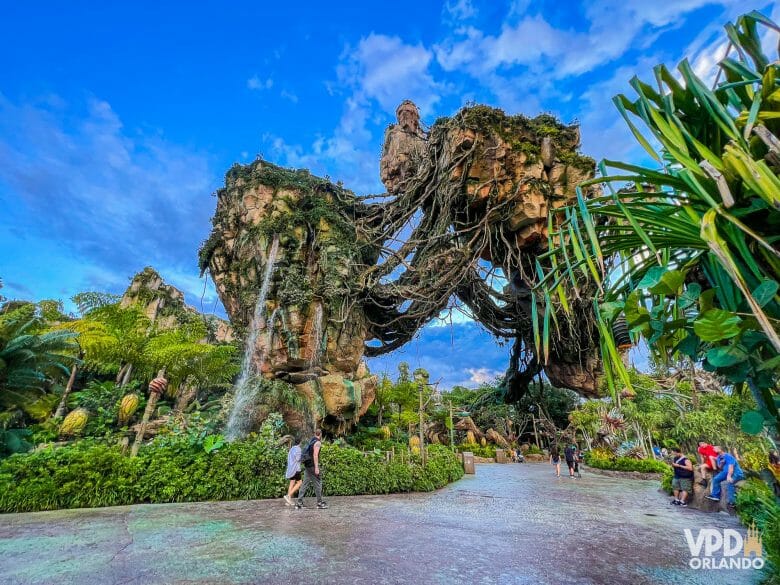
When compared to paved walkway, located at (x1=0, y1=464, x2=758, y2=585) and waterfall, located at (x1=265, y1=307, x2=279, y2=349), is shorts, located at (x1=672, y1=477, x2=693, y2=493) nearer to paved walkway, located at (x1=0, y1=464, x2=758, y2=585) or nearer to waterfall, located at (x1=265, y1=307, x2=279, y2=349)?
paved walkway, located at (x1=0, y1=464, x2=758, y2=585)

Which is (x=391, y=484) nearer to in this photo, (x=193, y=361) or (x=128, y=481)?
(x=128, y=481)

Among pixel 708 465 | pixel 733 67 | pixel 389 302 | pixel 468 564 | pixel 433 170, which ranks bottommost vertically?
pixel 468 564

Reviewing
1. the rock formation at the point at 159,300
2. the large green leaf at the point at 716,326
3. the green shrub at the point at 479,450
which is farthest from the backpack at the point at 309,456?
the green shrub at the point at 479,450

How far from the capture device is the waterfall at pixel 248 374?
11.5 m

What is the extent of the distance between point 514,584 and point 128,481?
6.79 meters

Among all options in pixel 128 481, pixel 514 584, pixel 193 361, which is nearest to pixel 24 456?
pixel 128 481

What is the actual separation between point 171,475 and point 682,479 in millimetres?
9968

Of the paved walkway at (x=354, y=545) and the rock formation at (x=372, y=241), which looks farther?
the rock formation at (x=372, y=241)

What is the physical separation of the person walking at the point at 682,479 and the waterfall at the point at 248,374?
426 inches

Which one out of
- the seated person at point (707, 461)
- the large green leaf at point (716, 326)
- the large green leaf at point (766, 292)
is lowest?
the seated person at point (707, 461)

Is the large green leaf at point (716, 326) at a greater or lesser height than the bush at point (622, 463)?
greater

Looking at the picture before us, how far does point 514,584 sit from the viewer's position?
10.1ft

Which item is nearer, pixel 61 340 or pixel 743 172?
pixel 743 172

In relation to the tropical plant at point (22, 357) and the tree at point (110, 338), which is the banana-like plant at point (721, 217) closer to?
the tropical plant at point (22, 357)
